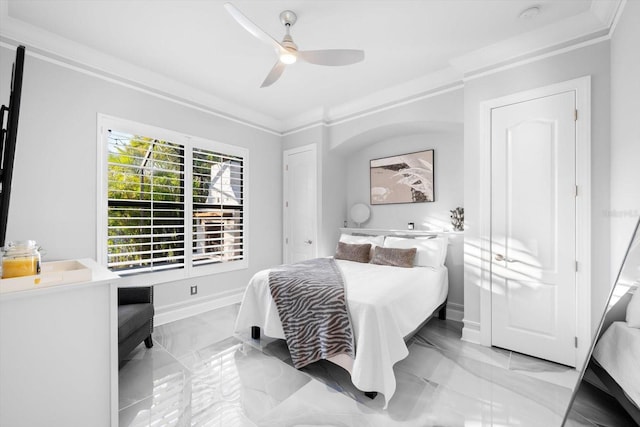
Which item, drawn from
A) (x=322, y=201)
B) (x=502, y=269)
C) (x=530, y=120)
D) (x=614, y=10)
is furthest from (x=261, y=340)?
(x=614, y=10)

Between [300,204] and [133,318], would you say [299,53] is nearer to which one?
[133,318]

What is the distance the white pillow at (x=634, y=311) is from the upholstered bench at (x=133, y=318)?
2.81m

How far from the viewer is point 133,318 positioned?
228 centimetres

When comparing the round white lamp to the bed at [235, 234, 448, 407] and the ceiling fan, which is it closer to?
the bed at [235, 234, 448, 407]

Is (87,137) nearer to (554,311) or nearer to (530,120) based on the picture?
(530,120)

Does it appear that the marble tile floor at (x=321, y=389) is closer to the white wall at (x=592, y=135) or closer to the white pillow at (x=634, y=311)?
the white wall at (x=592, y=135)

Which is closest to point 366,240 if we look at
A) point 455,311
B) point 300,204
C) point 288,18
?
point 300,204

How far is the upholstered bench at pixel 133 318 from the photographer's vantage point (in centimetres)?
216

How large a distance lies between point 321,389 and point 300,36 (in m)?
2.90

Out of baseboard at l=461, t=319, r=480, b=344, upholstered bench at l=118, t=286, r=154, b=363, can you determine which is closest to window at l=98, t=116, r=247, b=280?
upholstered bench at l=118, t=286, r=154, b=363

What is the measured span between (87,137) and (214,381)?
8.44 feet

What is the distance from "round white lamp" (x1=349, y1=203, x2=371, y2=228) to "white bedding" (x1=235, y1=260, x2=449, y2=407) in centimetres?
115

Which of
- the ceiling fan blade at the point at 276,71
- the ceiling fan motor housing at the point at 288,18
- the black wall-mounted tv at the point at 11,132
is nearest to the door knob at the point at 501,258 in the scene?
the ceiling fan blade at the point at 276,71

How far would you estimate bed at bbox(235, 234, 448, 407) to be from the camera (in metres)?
1.92
